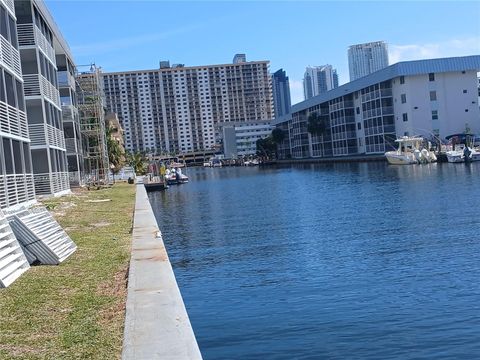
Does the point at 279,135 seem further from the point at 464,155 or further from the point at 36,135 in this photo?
the point at 36,135

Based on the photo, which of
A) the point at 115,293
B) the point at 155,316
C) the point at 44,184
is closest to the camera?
the point at 155,316

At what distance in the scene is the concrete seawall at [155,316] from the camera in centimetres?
771

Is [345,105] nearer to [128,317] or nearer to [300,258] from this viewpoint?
[300,258]

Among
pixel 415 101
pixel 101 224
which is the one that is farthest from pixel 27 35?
pixel 415 101

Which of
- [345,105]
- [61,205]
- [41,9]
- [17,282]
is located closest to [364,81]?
[345,105]

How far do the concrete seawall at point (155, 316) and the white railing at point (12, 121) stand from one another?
14.3 m

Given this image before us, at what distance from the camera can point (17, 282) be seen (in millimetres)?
12281

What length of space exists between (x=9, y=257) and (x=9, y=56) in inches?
740

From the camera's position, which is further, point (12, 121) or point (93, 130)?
point (93, 130)

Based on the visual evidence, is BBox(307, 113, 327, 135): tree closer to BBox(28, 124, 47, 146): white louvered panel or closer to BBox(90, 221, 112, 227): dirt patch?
BBox(28, 124, 47, 146): white louvered panel

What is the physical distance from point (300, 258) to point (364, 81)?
3976 inches

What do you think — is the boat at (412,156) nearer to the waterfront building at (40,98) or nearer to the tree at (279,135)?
the waterfront building at (40,98)

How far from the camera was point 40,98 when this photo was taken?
41.1m

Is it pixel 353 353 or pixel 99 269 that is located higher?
pixel 99 269
